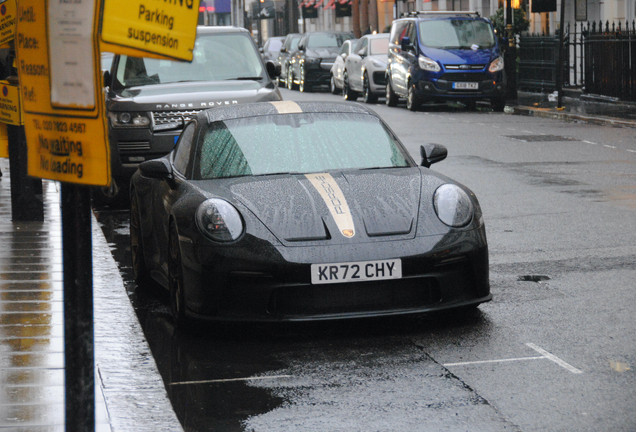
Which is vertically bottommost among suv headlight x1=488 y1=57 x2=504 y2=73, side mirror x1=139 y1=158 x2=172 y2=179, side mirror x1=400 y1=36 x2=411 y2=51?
side mirror x1=139 y1=158 x2=172 y2=179

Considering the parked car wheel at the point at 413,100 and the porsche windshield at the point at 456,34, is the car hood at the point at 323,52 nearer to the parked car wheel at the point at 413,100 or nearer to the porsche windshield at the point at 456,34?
the porsche windshield at the point at 456,34

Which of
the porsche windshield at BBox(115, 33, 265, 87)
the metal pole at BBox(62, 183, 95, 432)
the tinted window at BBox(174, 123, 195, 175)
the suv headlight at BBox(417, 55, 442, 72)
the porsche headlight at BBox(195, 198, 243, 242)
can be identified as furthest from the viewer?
the suv headlight at BBox(417, 55, 442, 72)

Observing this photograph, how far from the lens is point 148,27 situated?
9.66 feet

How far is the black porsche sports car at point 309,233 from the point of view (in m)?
6.03

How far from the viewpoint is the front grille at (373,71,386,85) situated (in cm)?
2959

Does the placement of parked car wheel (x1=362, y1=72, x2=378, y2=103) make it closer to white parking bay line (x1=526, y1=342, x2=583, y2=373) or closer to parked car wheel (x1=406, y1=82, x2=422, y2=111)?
parked car wheel (x1=406, y1=82, x2=422, y2=111)

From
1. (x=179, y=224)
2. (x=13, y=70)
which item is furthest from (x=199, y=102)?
(x=179, y=224)

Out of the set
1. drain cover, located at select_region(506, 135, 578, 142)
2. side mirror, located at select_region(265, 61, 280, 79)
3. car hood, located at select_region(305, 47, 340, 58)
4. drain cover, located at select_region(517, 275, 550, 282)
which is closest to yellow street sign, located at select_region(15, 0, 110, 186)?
drain cover, located at select_region(517, 275, 550, 282)

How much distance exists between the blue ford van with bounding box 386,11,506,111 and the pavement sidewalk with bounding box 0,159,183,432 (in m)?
17.4

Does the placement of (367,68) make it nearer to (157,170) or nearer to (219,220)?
(157,170)

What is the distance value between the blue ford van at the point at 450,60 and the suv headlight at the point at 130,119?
14.0 meters

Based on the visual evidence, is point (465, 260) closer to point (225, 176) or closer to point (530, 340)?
point (530, 340)

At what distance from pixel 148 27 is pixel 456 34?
24.0 m

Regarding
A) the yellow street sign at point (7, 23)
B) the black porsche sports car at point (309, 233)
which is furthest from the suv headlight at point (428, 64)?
the black porsche sports car at point (309, 233)
